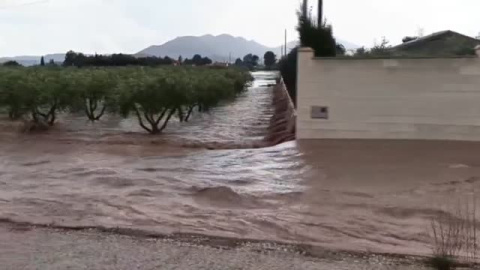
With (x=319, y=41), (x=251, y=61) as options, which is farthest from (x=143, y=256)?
(x=251, y=61)

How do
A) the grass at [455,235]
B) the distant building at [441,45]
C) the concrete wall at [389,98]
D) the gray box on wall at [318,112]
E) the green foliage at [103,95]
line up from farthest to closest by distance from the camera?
the green foliage at [103,95] < the distant building at [441,45] < the gray box on wall at [318,112] < the concrete wall at [389,98] < the grass at [455,235]

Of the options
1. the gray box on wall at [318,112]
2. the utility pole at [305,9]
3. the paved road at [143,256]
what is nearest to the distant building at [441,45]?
the gray box on wall at [318,112]

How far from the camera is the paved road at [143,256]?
579 centimetres

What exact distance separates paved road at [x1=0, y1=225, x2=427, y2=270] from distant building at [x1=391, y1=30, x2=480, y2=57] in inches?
452

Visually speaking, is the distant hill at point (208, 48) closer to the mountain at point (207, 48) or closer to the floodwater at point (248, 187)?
the mountain at point (207, 48)

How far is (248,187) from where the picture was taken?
1055 centimetres

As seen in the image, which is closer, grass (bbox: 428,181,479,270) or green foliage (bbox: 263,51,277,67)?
grass (bbox: 428,181,479,270)

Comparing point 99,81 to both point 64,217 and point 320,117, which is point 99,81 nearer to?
point 320,117

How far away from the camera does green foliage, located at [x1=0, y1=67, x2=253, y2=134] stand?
61.2ft

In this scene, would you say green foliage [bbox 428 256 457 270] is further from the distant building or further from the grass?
the distant building

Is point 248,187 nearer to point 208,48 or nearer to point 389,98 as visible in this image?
point 389,98

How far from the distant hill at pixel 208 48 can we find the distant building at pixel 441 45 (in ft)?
341

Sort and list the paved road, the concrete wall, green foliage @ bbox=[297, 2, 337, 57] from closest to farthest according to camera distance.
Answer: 1. the paved road
2. the concrete wall
3. green foliage @ bbox=[297, 2, 337, 57]

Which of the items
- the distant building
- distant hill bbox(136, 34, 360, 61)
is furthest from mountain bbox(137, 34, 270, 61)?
the distant building
